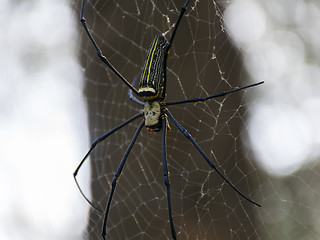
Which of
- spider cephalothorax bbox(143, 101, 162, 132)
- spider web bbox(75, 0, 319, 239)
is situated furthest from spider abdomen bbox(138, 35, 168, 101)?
spider web bbox(75, 0, 319, 239)

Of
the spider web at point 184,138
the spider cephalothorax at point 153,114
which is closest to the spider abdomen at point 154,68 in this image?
the spider cephalothorax at point 153,114

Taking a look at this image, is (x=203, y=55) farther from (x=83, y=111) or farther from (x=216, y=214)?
(x=83, y=111)

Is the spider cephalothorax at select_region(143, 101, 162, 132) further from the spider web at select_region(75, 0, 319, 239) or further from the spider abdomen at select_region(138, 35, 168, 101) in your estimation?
the spider web at select_region(75, 0, 319, 239)

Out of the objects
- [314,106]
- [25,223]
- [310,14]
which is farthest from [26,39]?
[310,14]

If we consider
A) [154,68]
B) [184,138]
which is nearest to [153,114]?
[154,68]

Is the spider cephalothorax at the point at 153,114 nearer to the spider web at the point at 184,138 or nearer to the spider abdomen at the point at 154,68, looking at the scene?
the spider abdomen at the point at 154,68

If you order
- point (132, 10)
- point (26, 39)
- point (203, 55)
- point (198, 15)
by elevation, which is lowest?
point (203, 55)

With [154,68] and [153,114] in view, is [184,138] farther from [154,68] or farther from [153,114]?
[154,68]
